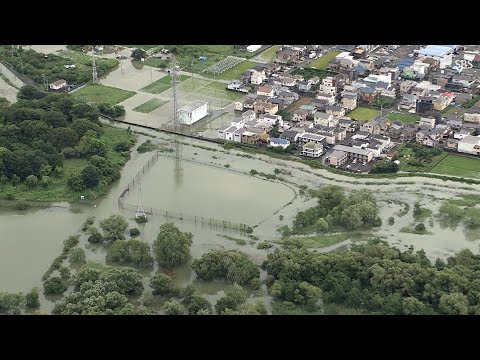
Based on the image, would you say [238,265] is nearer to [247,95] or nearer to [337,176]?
[337,176]

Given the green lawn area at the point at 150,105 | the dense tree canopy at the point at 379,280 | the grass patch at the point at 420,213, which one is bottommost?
the green lawn area at the point at 150,105

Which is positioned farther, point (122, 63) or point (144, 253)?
point (122, 63)

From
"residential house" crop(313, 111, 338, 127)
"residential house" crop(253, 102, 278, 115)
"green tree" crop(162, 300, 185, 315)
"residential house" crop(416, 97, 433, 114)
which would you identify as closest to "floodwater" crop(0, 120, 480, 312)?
"green tree" crop(162, 300, 185, 315)

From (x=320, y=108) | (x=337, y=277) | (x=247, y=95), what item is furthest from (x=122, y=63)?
(x=337, y=277)

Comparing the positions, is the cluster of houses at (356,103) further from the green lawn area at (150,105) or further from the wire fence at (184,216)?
the wire fence at (184,216)

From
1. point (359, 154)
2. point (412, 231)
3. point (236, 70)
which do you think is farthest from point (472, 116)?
point (236, 70)

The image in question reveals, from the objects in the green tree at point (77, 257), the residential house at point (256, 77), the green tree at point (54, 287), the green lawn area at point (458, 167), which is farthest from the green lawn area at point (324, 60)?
the green tree at point (54, 287)
